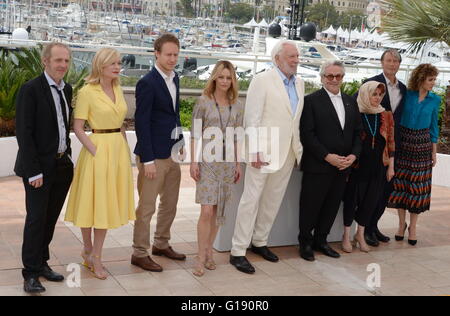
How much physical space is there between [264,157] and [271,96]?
497 millimetres

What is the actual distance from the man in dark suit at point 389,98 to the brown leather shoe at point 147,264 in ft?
7.40

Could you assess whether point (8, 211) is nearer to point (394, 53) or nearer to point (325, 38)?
point (394, 53)

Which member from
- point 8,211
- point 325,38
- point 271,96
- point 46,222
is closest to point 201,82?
point 8,211

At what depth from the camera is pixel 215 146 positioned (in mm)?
5082

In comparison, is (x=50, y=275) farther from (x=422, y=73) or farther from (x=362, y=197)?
(x=422, y=73)

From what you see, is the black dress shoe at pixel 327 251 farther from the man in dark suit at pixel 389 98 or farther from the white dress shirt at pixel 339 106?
→ the white dress shirt at pixel 339 106

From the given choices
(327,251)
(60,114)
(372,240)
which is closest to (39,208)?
(60,114)

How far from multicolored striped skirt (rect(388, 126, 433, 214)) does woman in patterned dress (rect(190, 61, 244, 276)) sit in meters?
2.00

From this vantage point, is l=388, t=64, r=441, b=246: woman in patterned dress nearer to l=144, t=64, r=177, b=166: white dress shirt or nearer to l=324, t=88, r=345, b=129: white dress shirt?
l=324, t=88, r=345, b=129: white dress shirt

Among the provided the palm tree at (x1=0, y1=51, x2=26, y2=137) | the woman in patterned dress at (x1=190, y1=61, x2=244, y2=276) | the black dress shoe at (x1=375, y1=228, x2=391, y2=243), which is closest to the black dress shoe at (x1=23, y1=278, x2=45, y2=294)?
the woman in patterned dress at (x1=190, y1=61, x2=244, y2=276)

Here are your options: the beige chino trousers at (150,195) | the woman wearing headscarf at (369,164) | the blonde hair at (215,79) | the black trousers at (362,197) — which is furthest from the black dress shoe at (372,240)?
the blonde hair at (215,79)
